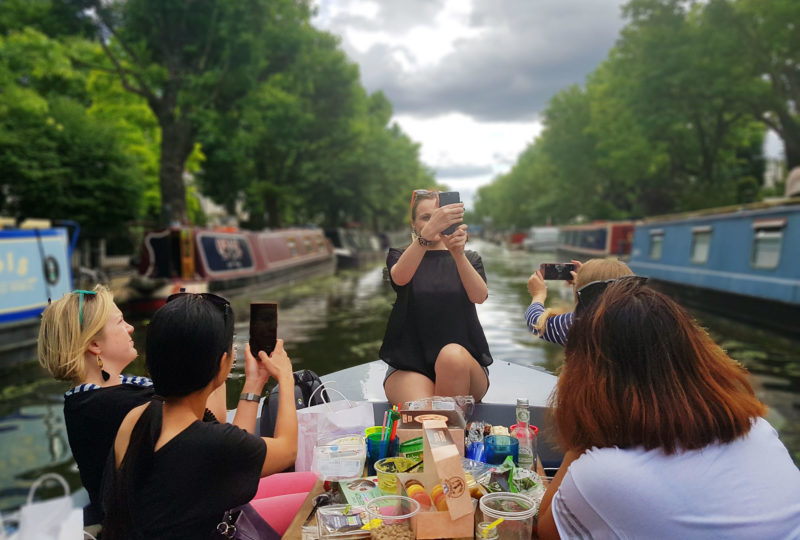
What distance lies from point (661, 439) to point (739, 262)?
451 inches

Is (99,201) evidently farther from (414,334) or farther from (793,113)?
(793,113)

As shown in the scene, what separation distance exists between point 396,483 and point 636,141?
28.5 m

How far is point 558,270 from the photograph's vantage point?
2.94 m

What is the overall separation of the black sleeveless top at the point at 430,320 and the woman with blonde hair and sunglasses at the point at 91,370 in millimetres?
1452

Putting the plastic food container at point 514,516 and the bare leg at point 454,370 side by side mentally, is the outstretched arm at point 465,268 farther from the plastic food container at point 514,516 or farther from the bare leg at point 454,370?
the plastic food container at point 514,516

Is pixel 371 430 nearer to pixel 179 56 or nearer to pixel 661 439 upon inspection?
pixel 661 439

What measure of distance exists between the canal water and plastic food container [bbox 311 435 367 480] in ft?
1.35

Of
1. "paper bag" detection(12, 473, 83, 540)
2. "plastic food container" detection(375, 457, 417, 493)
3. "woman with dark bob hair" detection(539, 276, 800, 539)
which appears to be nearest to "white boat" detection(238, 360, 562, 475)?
"plastic food container" detection(375, 457, 417, 493)

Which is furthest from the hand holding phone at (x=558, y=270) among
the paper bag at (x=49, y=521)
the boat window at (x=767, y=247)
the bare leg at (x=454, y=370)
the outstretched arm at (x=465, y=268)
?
the boat window at (x=767, y=247)

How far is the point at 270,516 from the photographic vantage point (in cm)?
200

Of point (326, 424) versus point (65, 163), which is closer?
point (326, 424)

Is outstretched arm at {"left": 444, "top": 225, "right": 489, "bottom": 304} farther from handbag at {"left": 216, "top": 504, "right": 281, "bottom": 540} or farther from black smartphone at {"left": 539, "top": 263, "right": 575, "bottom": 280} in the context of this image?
handbag at {"left": 216, "top": 504, "right": 281, "bottom": 540}

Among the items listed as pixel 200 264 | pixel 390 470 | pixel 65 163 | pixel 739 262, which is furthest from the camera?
pixel 65 163

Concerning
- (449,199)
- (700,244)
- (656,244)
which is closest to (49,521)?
(449,199)
